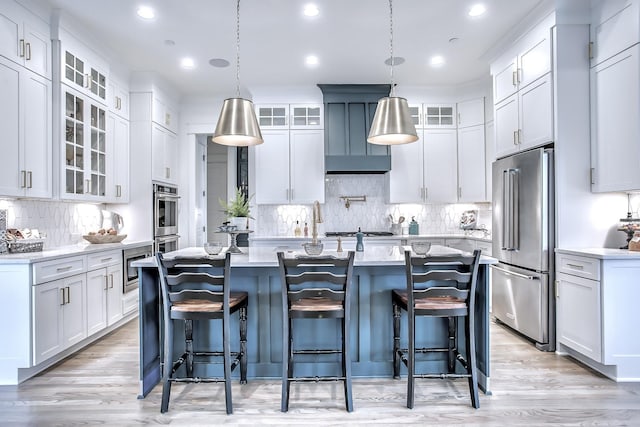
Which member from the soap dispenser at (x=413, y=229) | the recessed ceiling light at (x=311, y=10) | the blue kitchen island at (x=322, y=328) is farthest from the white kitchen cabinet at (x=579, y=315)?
the recessed ceiling light at (x=311, y=10)

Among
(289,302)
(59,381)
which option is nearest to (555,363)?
(289,302)

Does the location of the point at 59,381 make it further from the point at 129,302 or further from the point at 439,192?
the point at 439,192

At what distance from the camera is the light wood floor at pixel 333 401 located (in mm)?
2238

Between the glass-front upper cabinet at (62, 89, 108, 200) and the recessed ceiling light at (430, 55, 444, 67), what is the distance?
12.2 ft

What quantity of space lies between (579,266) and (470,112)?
2.97 meters

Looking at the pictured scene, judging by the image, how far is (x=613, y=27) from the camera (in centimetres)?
298

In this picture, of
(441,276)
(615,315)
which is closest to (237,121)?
(441,276)

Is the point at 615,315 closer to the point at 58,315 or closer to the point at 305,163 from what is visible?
the point at 305,163

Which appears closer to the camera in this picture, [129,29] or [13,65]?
[13,65]

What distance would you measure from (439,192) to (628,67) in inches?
110

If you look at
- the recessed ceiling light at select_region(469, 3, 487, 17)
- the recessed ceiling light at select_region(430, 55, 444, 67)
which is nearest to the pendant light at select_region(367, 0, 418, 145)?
the recessed ceiling light at select_region(469, 3, 487, 17)

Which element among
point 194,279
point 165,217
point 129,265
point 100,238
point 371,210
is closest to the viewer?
point 194,279

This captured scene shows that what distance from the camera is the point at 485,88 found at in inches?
204

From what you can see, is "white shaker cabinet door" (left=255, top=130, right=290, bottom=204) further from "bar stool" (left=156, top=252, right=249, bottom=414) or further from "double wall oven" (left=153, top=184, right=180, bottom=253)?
"bar stool" (left=156, top=252, right=249, bottom=414)
